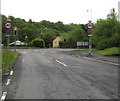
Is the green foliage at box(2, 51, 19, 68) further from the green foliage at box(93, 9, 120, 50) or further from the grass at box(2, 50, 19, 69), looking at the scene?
the green foliage at box(93, 9, 120, 50)

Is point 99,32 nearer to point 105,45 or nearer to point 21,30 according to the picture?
point 105,45

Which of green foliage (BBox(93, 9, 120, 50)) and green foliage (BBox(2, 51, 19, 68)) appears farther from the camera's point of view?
green foliage (BBox(93, 9, 120, 50))

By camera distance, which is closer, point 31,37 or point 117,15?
point 117,15

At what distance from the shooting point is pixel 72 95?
618 centimetres

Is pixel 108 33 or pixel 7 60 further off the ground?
pixel 108 33

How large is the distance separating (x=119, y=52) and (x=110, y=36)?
930 centimetres

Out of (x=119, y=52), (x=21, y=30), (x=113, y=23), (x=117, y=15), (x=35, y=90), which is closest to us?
(x=35, y=90)

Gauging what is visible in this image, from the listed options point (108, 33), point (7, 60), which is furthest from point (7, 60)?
point (108, 33)

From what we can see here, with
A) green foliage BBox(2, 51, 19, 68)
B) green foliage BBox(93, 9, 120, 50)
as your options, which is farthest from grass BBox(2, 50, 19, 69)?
green foliage BBox(93, 9, 120, 50)

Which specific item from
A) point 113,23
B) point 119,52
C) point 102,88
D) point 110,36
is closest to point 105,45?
point 110,36

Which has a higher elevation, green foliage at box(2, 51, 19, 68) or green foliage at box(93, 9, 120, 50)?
green foliage at box(93, 9, 120, 50)

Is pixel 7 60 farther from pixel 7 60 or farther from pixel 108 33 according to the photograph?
pixel 108 33

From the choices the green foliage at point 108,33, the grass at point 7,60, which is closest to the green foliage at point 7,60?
the grass at point 7,60

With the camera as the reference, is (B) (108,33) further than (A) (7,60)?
Yes
